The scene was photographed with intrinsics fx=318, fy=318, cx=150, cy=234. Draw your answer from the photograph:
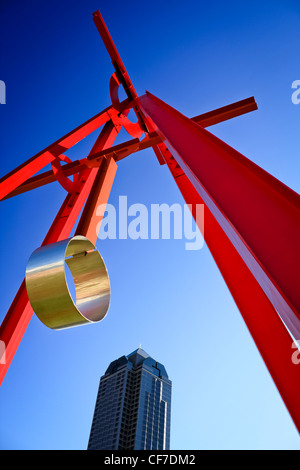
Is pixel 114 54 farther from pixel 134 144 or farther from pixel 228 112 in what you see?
pixel 228 112

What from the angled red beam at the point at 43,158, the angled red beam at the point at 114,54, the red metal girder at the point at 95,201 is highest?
the angled red beam at the point at 114,54

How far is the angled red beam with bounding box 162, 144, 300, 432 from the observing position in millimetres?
1237

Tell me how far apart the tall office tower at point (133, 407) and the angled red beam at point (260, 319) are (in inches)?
1628


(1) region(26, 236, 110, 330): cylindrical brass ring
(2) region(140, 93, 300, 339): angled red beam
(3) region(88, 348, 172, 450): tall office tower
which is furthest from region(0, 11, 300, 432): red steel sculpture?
(3) region(88, 348, 172, 450): tall office tower

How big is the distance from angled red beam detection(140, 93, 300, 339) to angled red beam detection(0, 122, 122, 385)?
966 mm

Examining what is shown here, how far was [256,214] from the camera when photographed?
90 cm

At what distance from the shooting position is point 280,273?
0.73 meters

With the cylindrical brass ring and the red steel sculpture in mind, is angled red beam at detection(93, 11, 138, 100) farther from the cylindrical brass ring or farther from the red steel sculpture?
the cylindrical brass ring

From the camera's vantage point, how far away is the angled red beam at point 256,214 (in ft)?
2.35

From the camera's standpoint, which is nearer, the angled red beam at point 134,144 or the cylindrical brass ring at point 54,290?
the cylindrical brass ring at point 54,290

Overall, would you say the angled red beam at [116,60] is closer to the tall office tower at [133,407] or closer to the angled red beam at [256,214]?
the angled red beam at [256,214]

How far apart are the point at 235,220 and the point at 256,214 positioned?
0.06 metres

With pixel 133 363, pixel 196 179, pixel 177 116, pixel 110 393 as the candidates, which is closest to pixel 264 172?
pixel 196 179

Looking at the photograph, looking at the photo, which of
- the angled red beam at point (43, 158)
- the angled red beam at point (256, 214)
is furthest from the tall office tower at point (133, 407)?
the angled red beam at point (256, 214)
